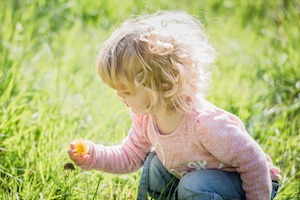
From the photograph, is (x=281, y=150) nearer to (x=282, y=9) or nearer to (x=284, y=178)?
(x=284, y=178)

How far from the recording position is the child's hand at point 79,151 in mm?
2244

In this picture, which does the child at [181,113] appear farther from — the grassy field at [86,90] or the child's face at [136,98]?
the grassy field at [86,90]

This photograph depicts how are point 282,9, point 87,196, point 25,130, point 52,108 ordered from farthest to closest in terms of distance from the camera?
point 282,9 < point 52,108 < point 25,130 < point 87,196

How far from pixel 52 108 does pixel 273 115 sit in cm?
134

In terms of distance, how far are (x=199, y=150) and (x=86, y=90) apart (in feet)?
4.34

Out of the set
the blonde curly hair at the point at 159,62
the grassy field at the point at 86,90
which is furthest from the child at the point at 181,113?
the grassy field at the point at 86,90

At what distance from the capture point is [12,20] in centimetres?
393

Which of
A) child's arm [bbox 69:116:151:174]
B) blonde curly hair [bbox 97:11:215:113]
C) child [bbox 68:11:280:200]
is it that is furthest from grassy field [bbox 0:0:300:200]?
blonde curly hair [bbox 97:11:215:113]

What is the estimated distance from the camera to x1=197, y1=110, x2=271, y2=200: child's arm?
2.12 metres

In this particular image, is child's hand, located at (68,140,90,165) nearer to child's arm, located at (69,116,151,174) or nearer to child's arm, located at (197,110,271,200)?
child's arm, located at (69,116,151,174)

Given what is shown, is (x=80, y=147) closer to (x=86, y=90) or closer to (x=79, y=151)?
(x=79, y=151)

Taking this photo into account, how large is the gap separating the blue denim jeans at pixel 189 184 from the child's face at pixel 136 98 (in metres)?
0.32

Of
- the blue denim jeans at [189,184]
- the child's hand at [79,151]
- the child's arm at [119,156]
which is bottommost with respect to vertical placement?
the blue denim jeans at [189,184]

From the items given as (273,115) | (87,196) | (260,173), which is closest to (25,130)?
(87,196)
